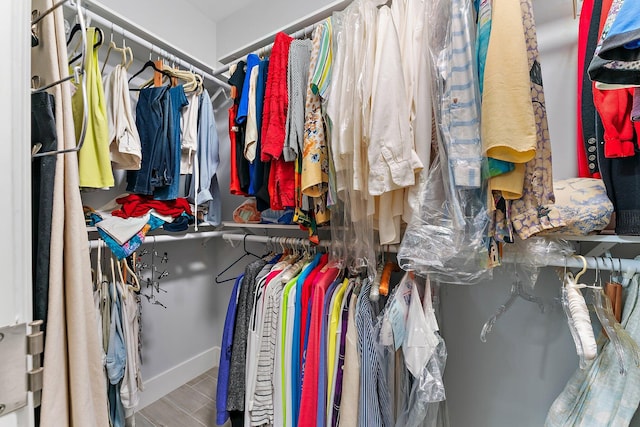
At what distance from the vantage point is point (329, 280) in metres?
1.00

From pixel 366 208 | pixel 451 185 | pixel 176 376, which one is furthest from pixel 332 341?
pixel 176 376

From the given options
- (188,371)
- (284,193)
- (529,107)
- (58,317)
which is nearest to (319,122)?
(284,193)

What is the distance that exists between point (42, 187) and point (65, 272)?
15 cm

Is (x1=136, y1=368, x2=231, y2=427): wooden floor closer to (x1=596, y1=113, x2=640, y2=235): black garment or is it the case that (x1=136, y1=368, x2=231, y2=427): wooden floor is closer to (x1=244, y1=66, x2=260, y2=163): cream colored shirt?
(x1=244, y1=66, x2=260, y2=163): cream colored shirt

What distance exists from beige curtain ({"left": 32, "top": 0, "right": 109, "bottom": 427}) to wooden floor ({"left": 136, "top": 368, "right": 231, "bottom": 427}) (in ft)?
3.91

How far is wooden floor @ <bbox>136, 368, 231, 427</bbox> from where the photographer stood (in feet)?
4.56

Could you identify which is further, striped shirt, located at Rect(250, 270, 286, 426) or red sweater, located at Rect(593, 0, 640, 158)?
striped shirt, located at Rect(250, 270, 286, 426)

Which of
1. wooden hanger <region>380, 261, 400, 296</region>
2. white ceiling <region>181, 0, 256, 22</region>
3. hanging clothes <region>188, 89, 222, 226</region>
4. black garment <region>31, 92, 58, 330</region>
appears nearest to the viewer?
black garment <region>31, 92, 58, 330</region>

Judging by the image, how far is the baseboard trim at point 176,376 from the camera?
151cm

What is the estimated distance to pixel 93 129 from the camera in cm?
102

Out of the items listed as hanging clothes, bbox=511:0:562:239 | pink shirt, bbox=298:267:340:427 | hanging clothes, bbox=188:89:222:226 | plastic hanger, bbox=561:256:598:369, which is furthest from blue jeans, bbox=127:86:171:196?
plastic hanger, bbox=561:256:598:369

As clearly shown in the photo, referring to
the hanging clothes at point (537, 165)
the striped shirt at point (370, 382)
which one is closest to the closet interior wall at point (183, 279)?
the striped shirt at point (370, 382)

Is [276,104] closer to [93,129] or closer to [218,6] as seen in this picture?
[93,129]

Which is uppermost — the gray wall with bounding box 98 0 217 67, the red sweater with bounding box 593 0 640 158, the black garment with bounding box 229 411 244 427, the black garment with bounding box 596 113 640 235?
the gray wall with bounding box 98 0 217 67
